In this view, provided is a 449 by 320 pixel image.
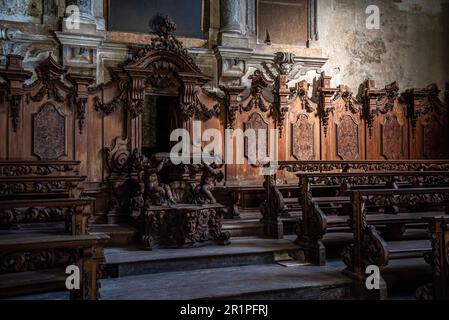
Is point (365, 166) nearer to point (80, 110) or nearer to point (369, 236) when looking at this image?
point (369, 236)

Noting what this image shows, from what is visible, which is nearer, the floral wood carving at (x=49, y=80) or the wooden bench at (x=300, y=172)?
the wooden bench at (x=300, y=172)

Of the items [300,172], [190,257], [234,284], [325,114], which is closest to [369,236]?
[234,284]

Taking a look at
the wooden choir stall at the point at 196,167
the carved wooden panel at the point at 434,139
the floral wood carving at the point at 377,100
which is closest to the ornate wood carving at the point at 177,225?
the wooden choir stall at the point at 196,167

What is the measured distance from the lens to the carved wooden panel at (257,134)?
24.7 feet

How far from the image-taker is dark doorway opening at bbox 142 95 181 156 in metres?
8.24

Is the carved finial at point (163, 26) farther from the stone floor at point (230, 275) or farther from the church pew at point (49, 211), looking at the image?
the church pew at point (49, 211)

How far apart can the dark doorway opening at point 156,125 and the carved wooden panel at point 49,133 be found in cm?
206

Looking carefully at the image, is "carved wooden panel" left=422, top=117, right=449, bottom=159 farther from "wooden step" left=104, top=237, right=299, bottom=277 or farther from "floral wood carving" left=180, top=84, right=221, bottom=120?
"wooden step" left=104, top=237, right=299, bottom=277

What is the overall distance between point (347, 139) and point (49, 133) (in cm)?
543

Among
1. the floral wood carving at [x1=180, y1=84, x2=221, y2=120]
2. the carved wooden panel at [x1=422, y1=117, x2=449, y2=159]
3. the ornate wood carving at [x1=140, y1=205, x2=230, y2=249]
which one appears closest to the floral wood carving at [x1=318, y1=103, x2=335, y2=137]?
the floral wood carving at [x1=180, y1=84, x2=221, y2=120]

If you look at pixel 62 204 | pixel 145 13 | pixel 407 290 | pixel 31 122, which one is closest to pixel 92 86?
pixel 31 122

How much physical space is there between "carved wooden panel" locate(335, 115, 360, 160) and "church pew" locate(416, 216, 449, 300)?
184 inches

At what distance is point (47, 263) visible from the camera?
3.90m

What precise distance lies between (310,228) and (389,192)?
1.19 metres
